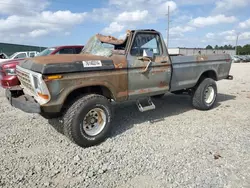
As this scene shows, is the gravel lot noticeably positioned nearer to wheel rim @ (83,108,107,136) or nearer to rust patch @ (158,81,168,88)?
wheel rim @ (83,108,107,136)

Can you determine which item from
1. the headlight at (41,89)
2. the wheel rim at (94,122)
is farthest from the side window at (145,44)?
the headlight at (41,89)

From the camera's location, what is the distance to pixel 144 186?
115 inches

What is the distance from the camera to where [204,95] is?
6227mm

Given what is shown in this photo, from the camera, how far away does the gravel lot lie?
3053mm

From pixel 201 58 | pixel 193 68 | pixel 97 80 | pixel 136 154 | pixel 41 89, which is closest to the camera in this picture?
pixel 41 89

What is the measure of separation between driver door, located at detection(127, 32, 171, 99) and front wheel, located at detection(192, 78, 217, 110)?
52.0 inches

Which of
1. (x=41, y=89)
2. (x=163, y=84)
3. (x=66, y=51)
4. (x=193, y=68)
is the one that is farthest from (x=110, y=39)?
(x=66, y=51)

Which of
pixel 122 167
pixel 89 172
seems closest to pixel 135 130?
pixel 122 167

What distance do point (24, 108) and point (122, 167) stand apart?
6.51 feet

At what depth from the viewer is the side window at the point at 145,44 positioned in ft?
15.4

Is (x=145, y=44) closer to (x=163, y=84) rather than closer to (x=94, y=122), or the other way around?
(x=163, y=84)

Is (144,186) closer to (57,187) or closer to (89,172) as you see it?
(89,172)

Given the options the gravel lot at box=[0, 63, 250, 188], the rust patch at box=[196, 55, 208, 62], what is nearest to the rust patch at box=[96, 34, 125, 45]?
the gravel lot at box=[0, 63, 250, 188]

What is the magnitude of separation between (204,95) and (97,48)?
10.8 feet
